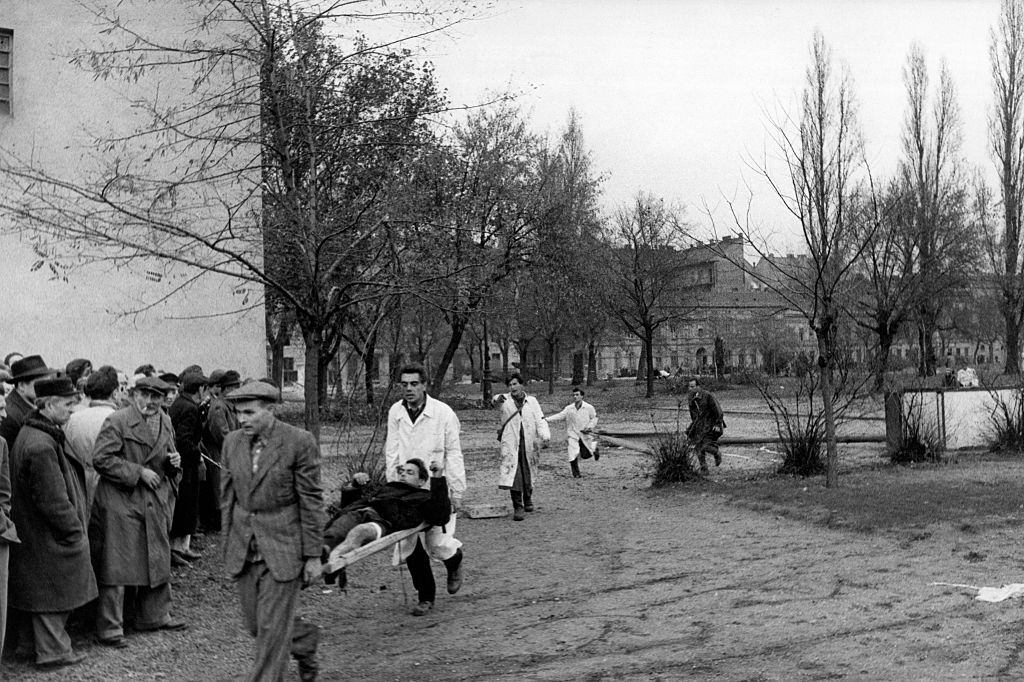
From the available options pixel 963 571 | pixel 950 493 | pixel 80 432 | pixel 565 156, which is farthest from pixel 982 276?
pixel 80 432

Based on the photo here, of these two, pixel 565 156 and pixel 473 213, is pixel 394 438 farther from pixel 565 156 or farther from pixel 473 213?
pixel 565 156

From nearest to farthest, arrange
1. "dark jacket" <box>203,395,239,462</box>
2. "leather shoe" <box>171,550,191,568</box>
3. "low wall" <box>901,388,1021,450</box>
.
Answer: "leather shoe" <box>171,550,191,568</box>, "dark jacket" <box>203,395,239,462</box>, "low wall" <box>901,388,1021,450</box>

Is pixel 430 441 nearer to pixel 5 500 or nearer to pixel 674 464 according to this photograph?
pixel 5 500

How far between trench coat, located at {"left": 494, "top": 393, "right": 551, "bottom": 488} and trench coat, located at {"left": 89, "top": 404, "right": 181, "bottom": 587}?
5765 mm

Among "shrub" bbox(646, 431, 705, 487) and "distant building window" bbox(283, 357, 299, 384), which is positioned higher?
"distant building window" bbox(283, 357, 299, 384)

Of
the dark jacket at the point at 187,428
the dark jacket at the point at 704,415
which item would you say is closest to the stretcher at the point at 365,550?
the dark jacket at the point at 187,428

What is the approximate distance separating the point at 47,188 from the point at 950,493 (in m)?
11.6

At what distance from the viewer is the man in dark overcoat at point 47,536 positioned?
20.3 ft

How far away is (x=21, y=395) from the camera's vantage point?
661 cm

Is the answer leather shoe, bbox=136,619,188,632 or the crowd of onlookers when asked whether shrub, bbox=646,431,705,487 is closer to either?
the crowd of onlookers

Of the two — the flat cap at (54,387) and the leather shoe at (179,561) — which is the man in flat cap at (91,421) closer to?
the flat cap at (54,387)

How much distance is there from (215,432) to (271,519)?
519 cm

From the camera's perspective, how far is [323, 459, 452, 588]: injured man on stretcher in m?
7.02

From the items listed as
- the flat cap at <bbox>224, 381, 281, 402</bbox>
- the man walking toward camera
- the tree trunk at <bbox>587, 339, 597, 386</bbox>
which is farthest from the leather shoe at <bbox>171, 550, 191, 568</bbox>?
the tree trunk at <bbox>587, 339, 597, 386</bbox>
